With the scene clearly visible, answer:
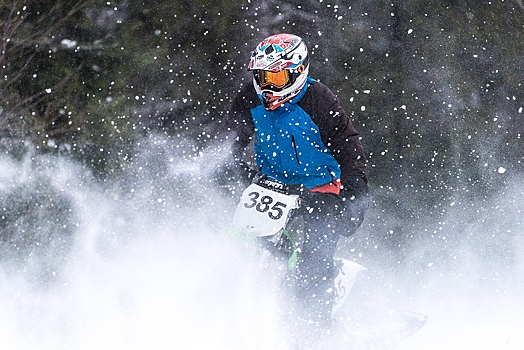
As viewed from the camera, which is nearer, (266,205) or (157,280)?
(266,205)

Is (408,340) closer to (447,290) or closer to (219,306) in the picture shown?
(447,290)

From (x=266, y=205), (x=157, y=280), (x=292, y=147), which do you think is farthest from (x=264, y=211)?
(x=157, y=280)

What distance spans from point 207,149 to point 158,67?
0.78 m

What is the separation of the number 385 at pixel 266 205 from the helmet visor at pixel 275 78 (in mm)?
637

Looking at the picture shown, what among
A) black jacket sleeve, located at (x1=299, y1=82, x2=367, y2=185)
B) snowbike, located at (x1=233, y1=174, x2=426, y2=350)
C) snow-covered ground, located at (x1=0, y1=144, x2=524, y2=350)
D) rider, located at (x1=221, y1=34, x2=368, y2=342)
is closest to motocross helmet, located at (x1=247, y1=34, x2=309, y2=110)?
rider, located at (x1=221, y1=34, x2=368, y2=342)

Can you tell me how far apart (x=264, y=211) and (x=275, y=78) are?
0.77 meters

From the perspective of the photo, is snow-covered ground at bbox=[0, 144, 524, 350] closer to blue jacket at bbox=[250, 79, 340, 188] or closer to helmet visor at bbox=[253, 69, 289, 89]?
blue jacket at bbox=[250, 79, 340, 188]

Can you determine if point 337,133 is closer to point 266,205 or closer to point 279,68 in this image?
point 279,68

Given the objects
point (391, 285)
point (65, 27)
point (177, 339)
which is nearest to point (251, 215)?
point (177, 339)

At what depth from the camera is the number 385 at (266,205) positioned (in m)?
4.34

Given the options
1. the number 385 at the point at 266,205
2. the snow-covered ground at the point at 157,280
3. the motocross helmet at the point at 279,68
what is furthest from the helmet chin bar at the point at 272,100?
the snow-covered ground at the point at 157,280

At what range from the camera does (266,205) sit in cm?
436

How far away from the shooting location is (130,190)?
605 centimetres

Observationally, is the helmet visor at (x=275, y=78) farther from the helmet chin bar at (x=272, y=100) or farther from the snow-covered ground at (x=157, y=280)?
the snow-covered ground at (x=157, y=280)
